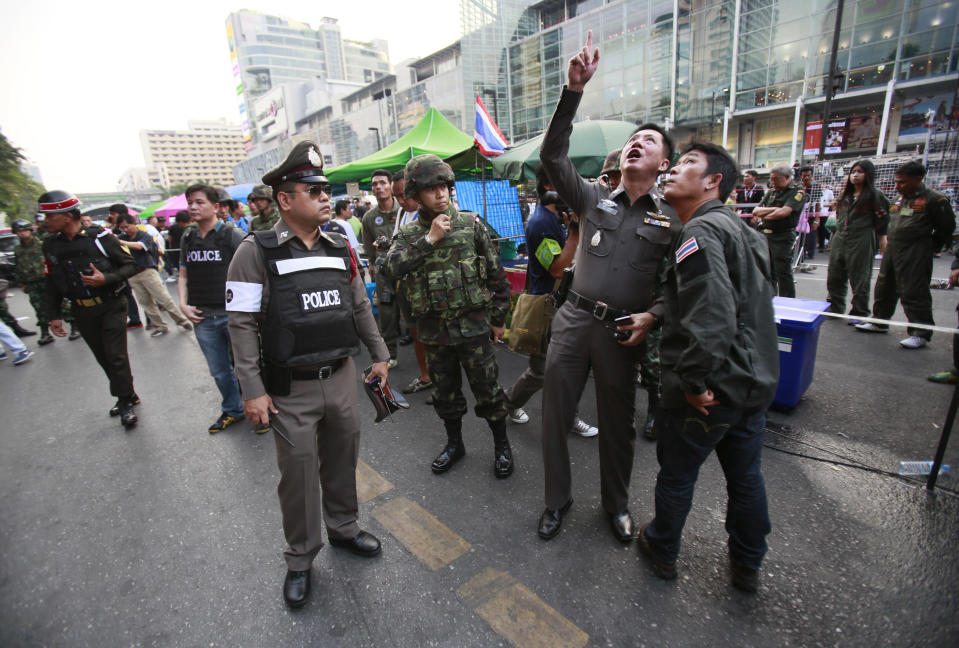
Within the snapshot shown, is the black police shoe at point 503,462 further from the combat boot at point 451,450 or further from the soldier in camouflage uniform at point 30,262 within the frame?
the soldier in camouflage uniform at point 30,262

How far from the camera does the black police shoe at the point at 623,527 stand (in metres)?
2.45

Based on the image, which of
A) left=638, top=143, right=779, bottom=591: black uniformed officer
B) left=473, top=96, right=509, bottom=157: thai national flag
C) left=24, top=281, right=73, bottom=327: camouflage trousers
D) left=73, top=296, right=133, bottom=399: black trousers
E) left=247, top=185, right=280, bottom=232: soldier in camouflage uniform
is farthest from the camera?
left=24, top=281, right=73, bottom=327: camouflage trousers

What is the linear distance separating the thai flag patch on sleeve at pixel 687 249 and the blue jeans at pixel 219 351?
3.78m

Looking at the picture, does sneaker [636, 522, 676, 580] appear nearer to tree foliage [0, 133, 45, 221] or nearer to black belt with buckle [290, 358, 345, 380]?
black belt with buckle [290, 358, 345, 380]

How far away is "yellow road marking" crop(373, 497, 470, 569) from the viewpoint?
8.05ft

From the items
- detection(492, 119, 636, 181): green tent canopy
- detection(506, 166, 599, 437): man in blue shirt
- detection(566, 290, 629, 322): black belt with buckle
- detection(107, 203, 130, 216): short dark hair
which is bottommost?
detection(566, 290, 629, 322): black belt with buckle

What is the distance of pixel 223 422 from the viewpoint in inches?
164

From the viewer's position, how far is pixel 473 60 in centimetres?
4925

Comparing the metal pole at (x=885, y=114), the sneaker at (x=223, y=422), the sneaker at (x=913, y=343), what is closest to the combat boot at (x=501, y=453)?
the sneaker at (x=223, y=422)

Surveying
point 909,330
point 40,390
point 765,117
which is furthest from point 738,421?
point 765,117

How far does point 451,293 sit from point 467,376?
1.97 feet

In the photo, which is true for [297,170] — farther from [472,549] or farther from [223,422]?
[223,422]

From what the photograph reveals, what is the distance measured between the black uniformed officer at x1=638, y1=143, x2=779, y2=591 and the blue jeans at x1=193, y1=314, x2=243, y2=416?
3.74 meters

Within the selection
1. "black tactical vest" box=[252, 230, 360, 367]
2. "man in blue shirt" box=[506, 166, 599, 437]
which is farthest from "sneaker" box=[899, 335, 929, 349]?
"black tactical vest" box=[252, 230, 360, 367]
